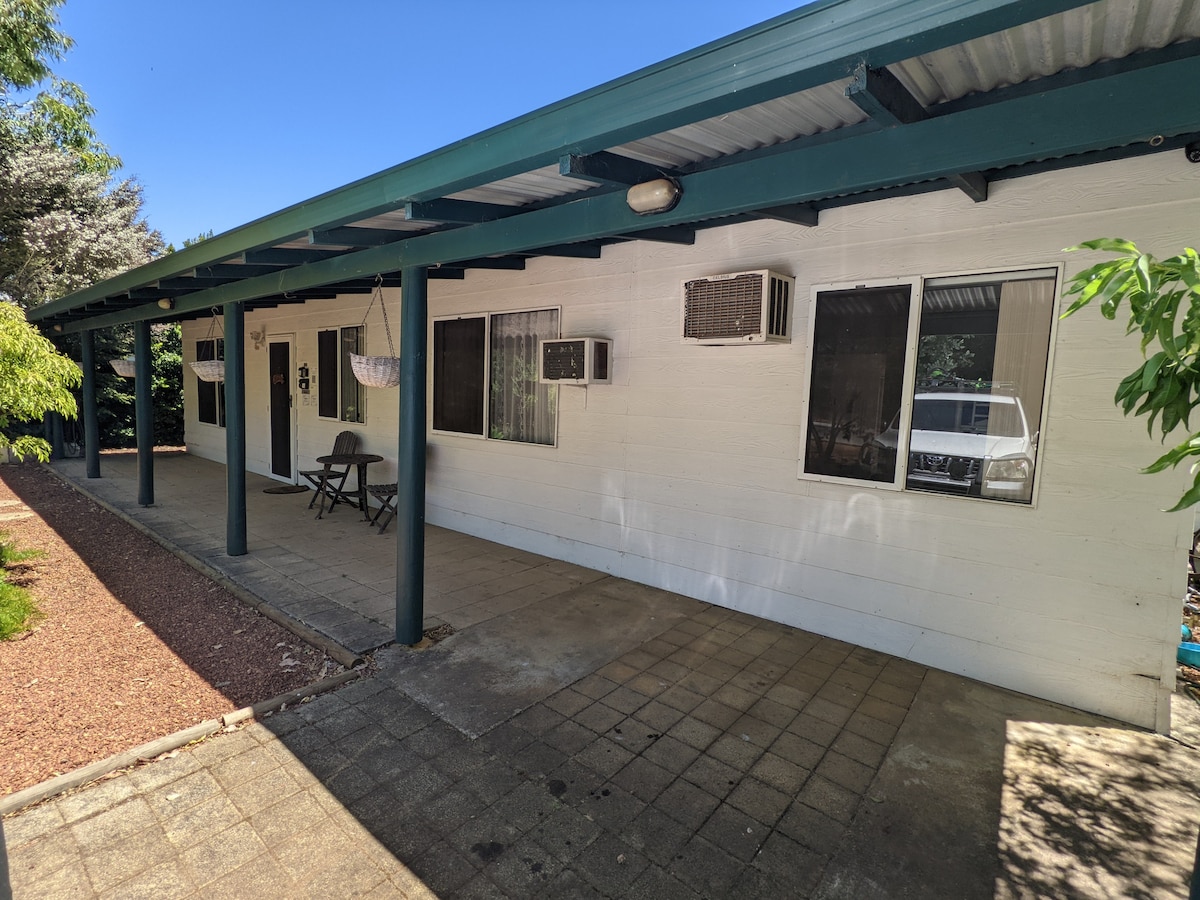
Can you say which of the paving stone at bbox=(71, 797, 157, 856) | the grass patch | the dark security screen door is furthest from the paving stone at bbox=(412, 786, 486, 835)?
the dark security screen door

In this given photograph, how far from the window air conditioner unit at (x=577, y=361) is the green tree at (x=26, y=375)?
3.20 meters

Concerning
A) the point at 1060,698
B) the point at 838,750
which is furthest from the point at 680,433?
the point at 1060,698

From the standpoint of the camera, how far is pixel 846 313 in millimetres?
3490

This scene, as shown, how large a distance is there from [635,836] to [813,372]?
262 centimetres

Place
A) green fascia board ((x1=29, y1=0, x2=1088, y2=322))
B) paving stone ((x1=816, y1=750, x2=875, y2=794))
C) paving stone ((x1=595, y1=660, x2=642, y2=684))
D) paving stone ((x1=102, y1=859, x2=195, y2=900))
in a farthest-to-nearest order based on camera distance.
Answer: paving stone ((x1=595, y1=660, x2=642, y2=684))
paving stone ((x1=816, y1=750, x2=875, y2=794))
paving stone ((x1=102, y1=859, x2=195, y2=900))
green fascia board ((x1=29, y1=0, x2=1088, y2=322))

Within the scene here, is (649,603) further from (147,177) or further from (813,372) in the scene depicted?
(147,177)

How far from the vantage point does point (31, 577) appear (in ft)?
14.8

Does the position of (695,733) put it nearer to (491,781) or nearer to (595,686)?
(595,686)

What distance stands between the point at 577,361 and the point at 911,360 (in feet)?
7.33

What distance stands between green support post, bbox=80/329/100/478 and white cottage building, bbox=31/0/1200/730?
4401 millimetres

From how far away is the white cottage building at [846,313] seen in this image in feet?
5.48

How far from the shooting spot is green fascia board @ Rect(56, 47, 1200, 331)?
4.71ft

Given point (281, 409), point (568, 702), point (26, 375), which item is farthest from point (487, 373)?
point (281, 409)

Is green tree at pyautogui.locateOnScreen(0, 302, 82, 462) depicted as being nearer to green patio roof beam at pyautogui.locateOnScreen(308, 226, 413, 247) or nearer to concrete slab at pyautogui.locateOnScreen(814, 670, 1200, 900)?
green patio roof beam at pyautogui.locateOnScreen(308, 226, 413, 247)
